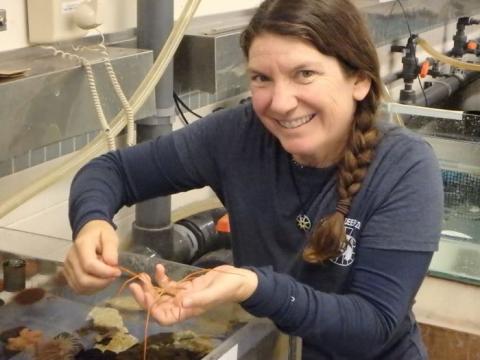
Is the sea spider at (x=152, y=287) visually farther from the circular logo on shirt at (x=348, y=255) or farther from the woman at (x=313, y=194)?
the circular logo on shirt at (x=348, y=255)

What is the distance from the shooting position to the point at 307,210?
1.06 meters

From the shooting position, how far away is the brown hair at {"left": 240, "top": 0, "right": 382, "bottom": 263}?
0.96 meters

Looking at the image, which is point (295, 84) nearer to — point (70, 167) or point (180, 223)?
point (70, 167)

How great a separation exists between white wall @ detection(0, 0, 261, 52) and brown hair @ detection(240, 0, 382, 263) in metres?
0.40

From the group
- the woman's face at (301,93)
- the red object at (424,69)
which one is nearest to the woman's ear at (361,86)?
the woman's face at (301,93)

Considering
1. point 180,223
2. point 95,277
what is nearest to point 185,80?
point 180,223

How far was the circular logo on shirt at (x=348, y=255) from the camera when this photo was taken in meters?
1.01

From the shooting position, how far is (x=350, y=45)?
3.23ft

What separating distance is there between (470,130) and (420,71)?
2.61ft

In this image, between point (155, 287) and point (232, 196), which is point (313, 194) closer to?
point (232, 196)

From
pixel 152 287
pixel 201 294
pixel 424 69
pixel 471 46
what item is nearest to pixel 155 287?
pixel 152 287

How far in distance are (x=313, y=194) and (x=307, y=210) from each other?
0.9 inches


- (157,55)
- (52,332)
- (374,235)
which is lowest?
(52,332)

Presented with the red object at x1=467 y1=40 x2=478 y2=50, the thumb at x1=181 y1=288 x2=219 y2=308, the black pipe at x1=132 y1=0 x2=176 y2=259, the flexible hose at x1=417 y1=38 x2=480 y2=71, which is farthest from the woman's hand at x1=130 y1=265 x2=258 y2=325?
the red object at x1=467 y1=40 x2=478 y2=50
